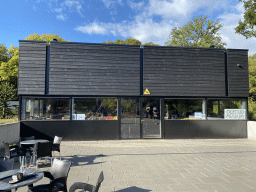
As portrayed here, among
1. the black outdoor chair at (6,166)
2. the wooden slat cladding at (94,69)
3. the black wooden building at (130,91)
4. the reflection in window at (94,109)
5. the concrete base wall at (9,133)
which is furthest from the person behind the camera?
→ the reflection in window at (94,109)

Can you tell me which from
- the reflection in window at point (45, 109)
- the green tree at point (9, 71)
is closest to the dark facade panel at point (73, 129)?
the reflection in window at point (45, 109)

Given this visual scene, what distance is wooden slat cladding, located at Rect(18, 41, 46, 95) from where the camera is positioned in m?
10.4

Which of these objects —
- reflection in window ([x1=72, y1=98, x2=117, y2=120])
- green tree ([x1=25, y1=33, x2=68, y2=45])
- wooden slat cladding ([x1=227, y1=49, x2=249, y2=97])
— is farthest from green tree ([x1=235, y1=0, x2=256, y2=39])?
green tree ([x1=25, y1=33, x2=68, y2=45])

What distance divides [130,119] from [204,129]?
4.45 m

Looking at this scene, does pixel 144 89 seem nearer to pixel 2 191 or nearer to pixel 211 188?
pixel 211 188

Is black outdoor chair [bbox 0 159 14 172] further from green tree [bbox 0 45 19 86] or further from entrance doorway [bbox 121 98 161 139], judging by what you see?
green tree [bbox 0 45 19 86]

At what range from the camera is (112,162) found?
6621 millimetres

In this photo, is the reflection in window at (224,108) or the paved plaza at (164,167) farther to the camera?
the reflection in window at (224,108)

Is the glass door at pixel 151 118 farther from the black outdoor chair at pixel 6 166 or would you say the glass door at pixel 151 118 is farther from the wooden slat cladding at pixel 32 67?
the black outdoor chair at pixel 6 166

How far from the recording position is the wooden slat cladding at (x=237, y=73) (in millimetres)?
11609

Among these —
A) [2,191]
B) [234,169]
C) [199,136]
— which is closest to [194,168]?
[234,169]

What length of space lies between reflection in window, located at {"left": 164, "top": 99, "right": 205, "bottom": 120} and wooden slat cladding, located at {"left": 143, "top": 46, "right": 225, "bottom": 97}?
0.49 meters

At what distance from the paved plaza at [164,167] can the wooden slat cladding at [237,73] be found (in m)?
3.75

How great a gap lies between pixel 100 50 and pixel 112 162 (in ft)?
21.9
